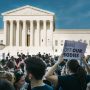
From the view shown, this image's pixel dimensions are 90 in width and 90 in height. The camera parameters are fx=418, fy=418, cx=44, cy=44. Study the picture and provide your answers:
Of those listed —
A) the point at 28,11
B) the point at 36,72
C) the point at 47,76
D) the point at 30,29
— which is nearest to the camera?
the point at 36,72

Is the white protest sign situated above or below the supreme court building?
above

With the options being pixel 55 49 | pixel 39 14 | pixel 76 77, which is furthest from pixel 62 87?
pixel 39 14

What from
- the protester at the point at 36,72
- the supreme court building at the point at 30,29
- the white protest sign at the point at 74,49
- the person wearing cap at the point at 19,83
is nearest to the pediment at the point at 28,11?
the supreme court building at the point at 30,29

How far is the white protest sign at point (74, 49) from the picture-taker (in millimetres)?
6828

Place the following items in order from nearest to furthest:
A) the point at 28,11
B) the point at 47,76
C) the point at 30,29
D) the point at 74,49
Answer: the point at 47,76 < the point at 74,49 < the point at 28,11 < the point at 30,29

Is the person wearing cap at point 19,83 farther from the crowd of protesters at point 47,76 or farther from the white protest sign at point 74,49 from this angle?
the white protest sign at point 74,49

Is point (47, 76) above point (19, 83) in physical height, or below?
above

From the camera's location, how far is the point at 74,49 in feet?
22.8

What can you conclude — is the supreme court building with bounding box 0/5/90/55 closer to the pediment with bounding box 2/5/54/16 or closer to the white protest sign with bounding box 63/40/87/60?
the pediment with bounding box 2/5/54/16

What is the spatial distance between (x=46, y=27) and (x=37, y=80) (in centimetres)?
8699

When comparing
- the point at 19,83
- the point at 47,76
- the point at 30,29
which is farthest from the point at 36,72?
the point at 30,29

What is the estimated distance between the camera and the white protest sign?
683 centimetres

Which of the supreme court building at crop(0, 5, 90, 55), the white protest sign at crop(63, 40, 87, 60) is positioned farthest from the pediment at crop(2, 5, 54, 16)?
the white protest sign at crop(63, 40, 87, 60)

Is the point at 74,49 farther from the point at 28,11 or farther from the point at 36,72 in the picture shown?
the point at 28,11
